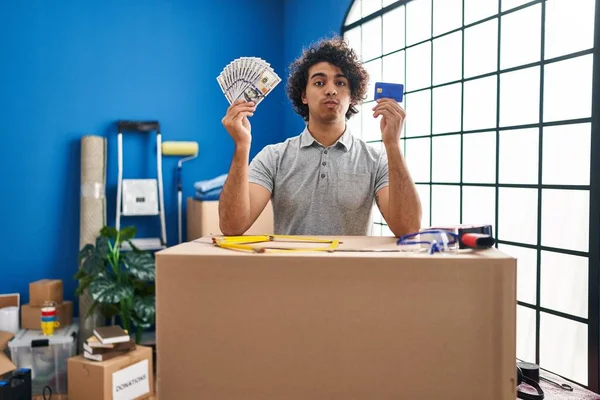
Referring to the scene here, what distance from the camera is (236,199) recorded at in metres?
1.29

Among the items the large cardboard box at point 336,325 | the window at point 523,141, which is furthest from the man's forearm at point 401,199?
the window at point 523,141

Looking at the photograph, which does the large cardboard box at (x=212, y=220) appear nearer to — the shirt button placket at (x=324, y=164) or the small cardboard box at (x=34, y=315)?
the small cardboard box at (x=34, y=315)

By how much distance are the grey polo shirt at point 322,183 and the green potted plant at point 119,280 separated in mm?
1938

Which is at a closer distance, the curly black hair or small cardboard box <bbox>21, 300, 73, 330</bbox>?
the curly black hair

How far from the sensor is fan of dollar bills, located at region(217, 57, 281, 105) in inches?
51.2

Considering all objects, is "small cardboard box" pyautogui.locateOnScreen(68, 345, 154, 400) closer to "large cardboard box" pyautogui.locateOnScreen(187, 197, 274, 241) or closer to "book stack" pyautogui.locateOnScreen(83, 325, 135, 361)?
"book stack" pyautogui.locateOnScreen(83, 325, 135, 361)

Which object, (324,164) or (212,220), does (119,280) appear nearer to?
(212,220)

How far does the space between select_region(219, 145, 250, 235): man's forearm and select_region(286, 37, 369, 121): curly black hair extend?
24.1 inches

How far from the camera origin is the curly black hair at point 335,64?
1.72 m

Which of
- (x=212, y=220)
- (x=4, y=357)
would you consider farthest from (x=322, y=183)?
(x=4, y=357)

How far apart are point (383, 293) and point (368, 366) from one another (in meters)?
0.11

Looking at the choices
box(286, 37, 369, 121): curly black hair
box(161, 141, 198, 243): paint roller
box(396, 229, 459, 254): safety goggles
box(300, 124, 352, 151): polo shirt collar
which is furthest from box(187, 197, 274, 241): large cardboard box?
box(396, 229, 459, 254): safety goggles

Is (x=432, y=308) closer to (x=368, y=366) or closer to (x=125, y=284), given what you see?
(x=368, y=366)

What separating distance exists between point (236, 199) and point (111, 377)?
6.45 ft
